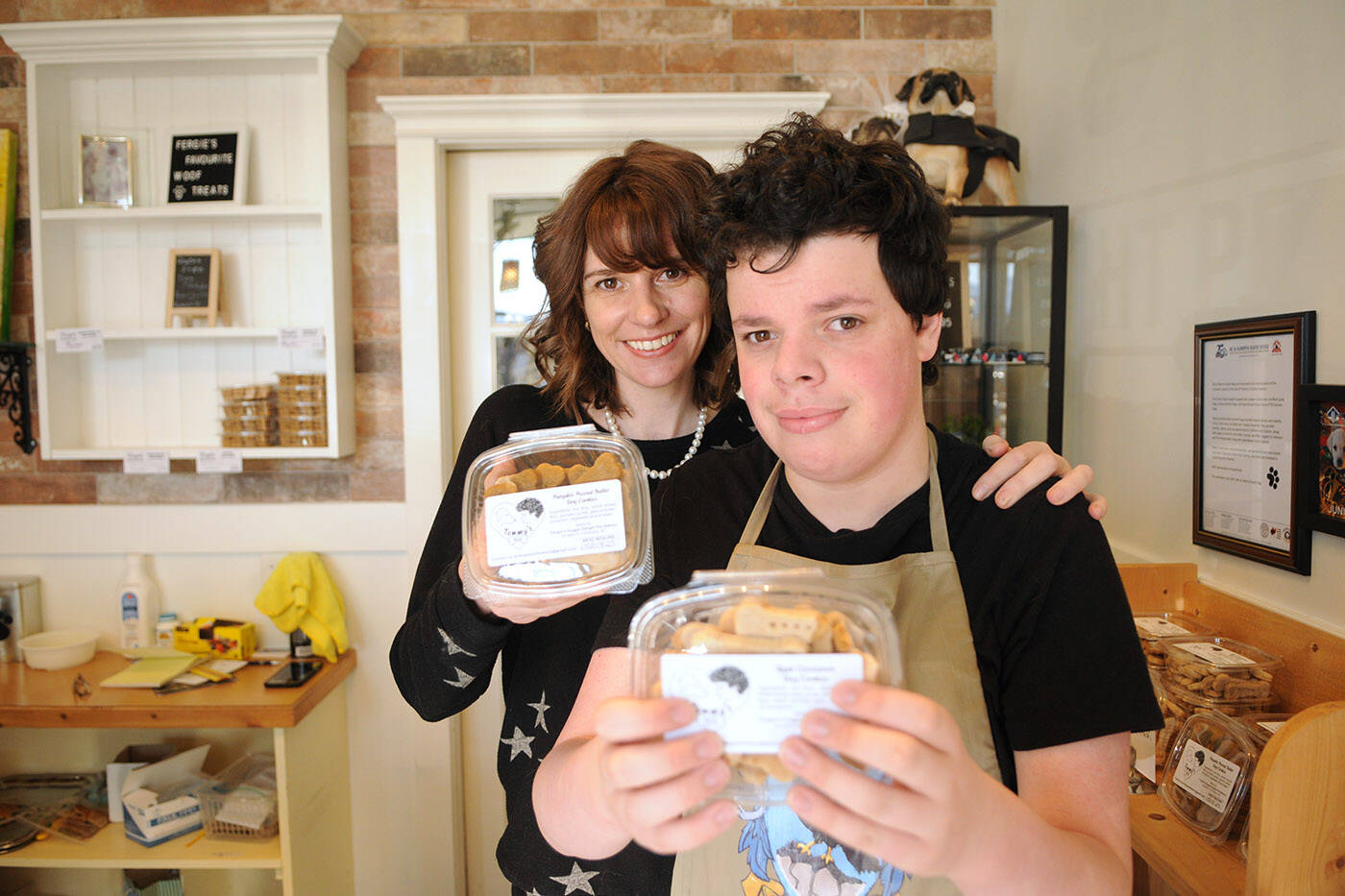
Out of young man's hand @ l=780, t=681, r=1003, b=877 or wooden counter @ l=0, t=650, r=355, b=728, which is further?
wooden counter @ l=0, t=650, r=355, b=728

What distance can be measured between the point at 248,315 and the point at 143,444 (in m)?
0.55

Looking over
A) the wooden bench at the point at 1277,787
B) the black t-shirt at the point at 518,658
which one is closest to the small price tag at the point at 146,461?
the black t-shirt at the point at 518,658

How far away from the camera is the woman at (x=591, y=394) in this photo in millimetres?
1403

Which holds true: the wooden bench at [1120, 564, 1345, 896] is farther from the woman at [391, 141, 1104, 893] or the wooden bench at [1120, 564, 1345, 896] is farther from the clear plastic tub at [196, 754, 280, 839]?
the clear plastic tub at [196, 754, 280, 839]

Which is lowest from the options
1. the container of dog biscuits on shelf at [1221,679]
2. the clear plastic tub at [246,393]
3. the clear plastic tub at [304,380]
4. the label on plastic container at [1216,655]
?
the container of dog biscuits on shelf at [1221,679]

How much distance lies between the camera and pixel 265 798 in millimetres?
2453

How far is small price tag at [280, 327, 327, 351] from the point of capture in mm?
2574

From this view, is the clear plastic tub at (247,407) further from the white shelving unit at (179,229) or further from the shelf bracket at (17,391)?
the shelf bracket at (17,391)

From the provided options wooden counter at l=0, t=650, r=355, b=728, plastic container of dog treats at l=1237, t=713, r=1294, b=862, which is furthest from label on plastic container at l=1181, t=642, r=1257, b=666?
wooden counter at l=0, t=650, r=355, b=728

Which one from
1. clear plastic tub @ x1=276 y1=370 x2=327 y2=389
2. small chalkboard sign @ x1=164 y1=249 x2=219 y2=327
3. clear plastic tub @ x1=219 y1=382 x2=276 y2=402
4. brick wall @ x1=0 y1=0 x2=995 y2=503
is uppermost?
brick wall @ x1=0 y1=0 x2=995 y2=503

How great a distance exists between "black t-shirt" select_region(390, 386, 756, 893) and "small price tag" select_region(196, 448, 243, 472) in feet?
4.43

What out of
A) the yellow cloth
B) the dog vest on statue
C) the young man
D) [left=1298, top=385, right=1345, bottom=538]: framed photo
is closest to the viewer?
the young man

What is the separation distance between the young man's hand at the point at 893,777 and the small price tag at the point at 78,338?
2.69 meters

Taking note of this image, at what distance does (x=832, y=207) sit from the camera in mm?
932
